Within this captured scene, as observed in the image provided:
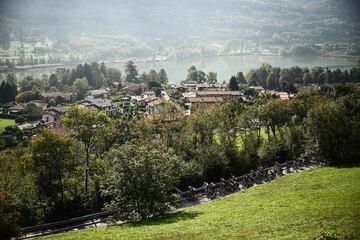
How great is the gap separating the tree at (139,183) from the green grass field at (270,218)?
1542 mm

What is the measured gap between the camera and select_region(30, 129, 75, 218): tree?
30.4 meters

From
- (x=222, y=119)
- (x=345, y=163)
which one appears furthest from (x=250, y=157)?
(x=345, y=163)

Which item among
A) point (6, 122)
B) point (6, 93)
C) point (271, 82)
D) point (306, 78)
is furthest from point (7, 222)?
point (306, 78)

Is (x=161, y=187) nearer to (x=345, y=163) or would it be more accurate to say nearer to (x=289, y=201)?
(x=289, y=201)

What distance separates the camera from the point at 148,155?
82.4ft

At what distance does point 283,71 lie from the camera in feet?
454

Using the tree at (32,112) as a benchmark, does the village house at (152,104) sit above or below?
above

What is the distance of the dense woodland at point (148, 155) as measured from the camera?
2503 centimetres

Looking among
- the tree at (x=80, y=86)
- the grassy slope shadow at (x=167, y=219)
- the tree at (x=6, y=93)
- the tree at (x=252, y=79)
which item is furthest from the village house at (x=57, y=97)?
the grassy slope shadow at (x=167, y=219)

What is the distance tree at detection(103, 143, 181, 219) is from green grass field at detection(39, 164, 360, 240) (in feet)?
5.06

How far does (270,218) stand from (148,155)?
870cm

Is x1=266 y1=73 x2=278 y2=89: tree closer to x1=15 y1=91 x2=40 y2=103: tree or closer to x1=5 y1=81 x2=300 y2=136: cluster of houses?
x1=5 y1=81 x2=300 y2=136: cluster of houses

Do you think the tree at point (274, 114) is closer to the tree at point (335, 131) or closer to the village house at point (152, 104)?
the tree at point (335, 131)

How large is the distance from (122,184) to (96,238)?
19.1 ft
